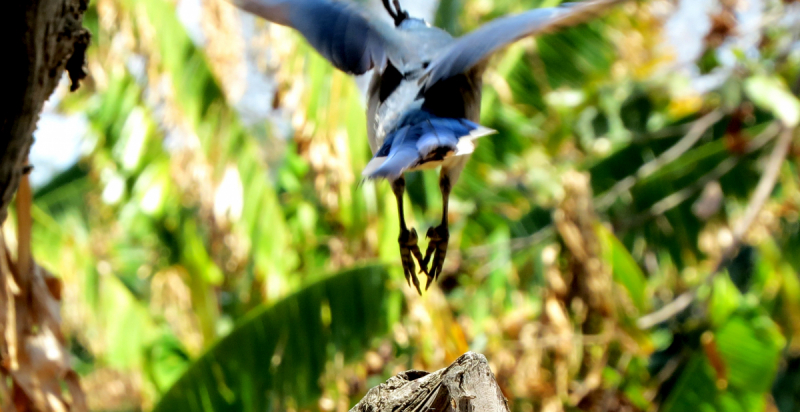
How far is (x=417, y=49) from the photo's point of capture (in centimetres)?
257

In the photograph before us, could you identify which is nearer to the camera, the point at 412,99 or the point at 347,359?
the point at 412,99

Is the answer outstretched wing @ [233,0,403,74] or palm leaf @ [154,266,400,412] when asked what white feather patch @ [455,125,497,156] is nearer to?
outstretched wing @ [233,0,403,74]

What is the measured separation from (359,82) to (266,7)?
0.49 m

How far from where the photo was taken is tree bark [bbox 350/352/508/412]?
162cm

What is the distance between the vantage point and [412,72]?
2.49 metres

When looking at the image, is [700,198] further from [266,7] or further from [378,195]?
[266,7]

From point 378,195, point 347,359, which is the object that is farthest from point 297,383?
point 378,195

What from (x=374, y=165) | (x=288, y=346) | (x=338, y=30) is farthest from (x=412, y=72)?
(x=288, y=346)

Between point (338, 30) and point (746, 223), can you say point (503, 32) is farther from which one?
point (746, 223)

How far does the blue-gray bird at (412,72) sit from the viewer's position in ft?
6.82

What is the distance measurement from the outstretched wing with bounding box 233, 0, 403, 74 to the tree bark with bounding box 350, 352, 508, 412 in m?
1.12

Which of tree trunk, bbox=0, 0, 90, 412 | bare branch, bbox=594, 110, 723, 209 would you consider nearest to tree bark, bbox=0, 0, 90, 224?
tree trunk, bbox=0, 0, 90, 412

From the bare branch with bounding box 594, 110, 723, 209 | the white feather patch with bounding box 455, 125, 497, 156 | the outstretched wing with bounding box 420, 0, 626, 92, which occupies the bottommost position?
the bare branch with bounding box 594, 110, 723, 209

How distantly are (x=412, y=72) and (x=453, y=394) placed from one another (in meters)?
1.18
